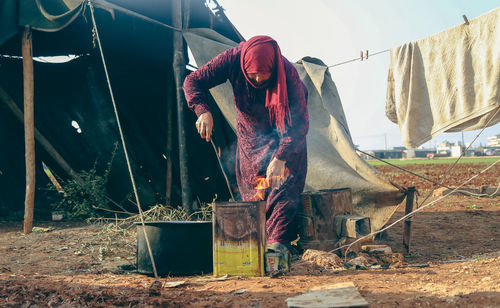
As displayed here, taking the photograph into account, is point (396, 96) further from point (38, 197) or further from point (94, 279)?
point (38, 197)

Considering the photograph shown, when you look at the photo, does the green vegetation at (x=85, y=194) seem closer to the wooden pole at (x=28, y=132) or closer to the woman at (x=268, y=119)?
the wooden pole at (x=28, y=132)

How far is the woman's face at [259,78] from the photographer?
308cm

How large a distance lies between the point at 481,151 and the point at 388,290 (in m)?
68.4

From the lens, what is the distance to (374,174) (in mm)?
4195

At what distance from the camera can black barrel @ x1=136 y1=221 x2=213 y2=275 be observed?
9.11 ft

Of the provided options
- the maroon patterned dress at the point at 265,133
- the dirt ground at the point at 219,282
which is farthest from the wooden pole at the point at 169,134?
the maroon patterned dress at the point at 265,133

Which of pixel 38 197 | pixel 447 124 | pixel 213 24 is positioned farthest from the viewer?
pixel 38 197

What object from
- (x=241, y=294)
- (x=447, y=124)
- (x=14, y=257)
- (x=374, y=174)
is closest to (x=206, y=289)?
(x=241, y=294)

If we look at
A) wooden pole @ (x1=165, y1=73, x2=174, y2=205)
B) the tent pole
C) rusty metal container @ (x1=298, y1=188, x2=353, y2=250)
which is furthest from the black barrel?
wooden pole @ (x1=165, y1=73, x2=174, y2=205)

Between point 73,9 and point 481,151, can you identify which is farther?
point 481,151

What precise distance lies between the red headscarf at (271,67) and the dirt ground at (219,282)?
1.11 m

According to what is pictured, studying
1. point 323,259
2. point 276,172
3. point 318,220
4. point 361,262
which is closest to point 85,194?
point 318,220

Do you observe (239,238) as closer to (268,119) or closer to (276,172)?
(276,172)

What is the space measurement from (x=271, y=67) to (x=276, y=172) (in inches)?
→ 30.9
